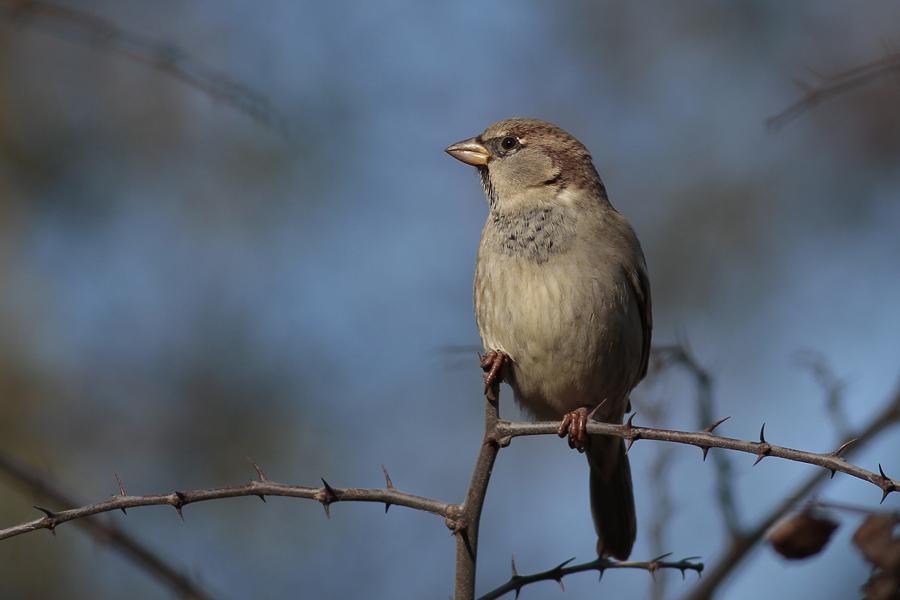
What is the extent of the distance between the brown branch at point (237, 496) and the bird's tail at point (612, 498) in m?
2.22

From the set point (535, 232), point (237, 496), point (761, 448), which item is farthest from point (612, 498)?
point (237, 496)

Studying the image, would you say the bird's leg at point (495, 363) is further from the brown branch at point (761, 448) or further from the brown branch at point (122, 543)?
the brown branch at point (122, 543)

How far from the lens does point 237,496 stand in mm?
2018

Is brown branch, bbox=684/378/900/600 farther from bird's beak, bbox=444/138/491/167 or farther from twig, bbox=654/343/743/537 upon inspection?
bird's beak, bbox=444/138/491/167

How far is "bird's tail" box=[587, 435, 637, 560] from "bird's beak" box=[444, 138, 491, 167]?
1.56m

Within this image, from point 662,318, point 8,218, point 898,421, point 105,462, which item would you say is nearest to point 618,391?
point 898,421

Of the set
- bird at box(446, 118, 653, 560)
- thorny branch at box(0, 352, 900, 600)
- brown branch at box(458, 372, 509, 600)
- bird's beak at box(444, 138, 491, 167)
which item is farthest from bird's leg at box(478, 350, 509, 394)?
bird's beak at box(444, 138, 491, 167)

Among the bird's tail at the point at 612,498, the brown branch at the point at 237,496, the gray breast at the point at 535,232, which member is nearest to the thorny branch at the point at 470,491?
the brown branch at the point at 237,496

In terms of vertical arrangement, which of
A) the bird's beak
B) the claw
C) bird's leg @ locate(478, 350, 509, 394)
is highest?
the bird's beak

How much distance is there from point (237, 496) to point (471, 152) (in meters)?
2.89

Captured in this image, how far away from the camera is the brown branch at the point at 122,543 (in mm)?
2506

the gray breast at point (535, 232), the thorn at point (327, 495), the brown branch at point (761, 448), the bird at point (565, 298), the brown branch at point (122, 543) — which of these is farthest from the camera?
the gray breast at point (535, 232)

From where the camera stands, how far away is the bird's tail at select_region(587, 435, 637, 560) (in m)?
4.30

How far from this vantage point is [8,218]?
7.81 metres
